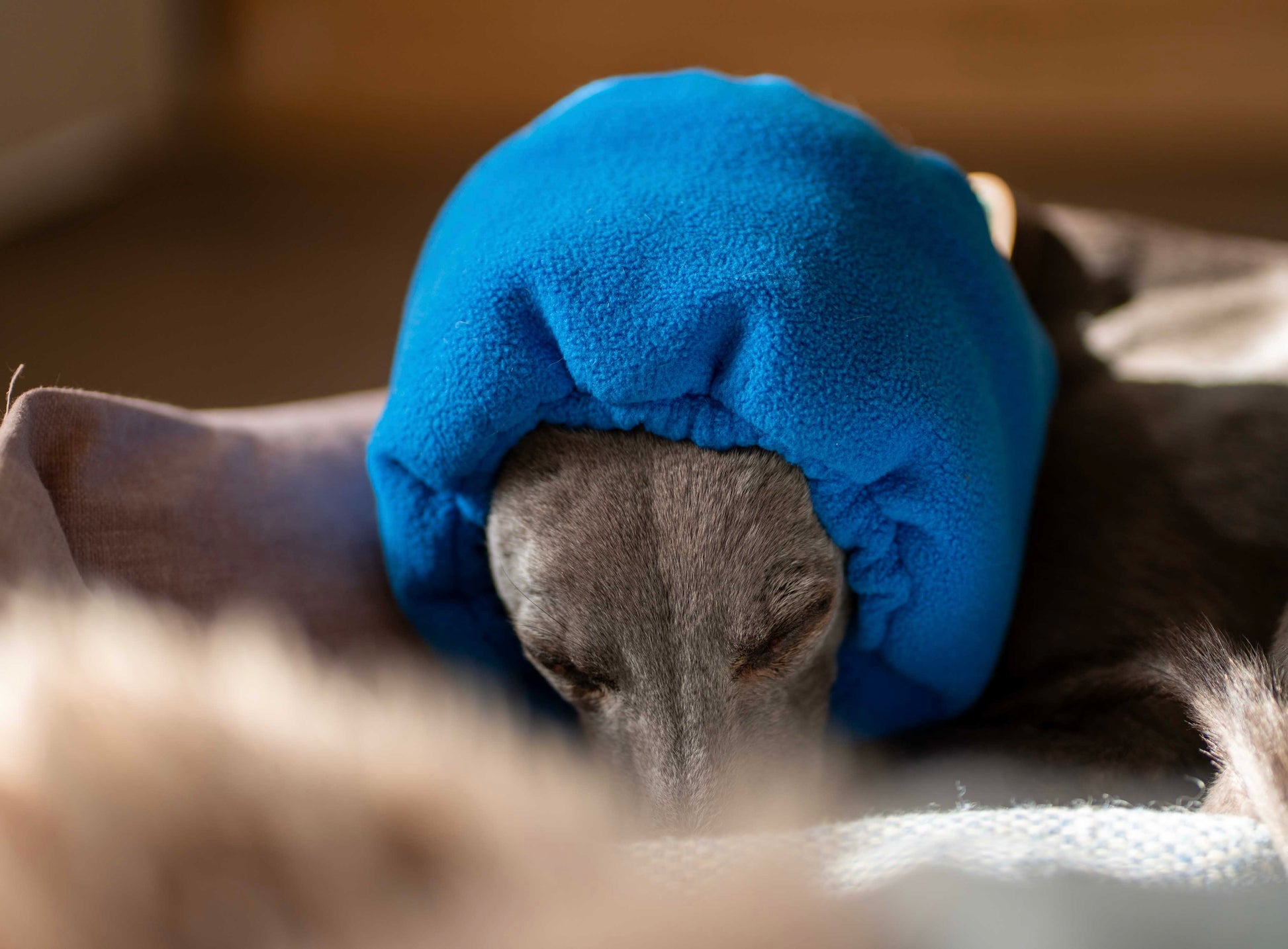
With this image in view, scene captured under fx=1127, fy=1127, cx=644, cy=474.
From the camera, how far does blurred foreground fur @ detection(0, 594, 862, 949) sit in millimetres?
488

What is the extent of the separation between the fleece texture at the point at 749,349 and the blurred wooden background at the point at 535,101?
188 cm

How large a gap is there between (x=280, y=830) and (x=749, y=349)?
45cm

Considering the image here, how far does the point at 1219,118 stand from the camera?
3.29m

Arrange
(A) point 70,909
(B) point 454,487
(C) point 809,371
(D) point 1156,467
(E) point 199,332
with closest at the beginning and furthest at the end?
(A) point 70,909
(C) point 809,371
(B) point 454,487
(D) point 1156,467
(E) point 199,332

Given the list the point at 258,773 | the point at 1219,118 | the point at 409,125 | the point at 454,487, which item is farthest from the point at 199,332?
the point at 1219,118

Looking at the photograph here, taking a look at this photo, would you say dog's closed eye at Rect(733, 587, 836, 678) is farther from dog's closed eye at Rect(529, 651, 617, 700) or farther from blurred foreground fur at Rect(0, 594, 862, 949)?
blurred foreground fur at Rect(0, 594, 862, 949)

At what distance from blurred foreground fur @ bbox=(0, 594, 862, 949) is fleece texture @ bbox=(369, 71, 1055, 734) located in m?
0.32

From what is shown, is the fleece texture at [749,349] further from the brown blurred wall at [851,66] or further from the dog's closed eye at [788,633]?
the brown blurred wall at [851,66]

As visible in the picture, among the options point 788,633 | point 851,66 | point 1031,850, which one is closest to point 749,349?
point 788,633

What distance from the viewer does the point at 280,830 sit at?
52 cm

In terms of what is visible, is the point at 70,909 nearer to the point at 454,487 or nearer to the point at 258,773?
the point at 258,773

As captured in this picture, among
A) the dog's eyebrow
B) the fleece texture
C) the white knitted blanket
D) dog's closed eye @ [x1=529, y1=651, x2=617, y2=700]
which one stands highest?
the fleece texture

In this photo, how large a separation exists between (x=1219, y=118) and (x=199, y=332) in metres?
2.87

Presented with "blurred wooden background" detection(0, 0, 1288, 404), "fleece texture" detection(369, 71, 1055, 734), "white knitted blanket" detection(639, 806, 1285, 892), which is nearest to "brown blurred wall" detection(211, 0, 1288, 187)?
"blurred wooden background" detection(0, 0, 1288, 404)
